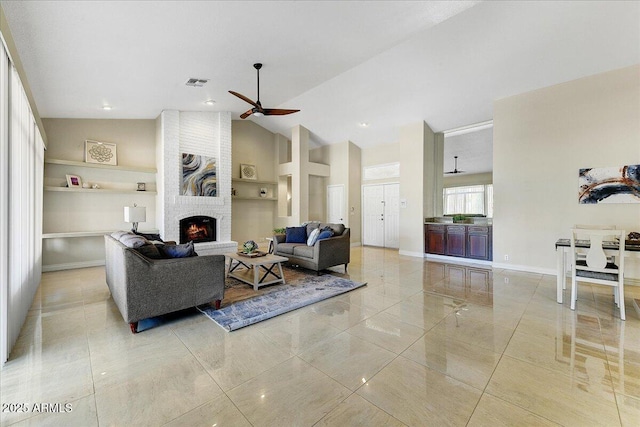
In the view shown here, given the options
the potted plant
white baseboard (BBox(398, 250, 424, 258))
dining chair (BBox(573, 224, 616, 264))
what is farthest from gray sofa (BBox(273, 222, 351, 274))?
dining chair (BBox(573, 224, 616, 264))

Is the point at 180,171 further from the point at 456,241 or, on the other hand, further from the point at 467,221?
the point at 467,221

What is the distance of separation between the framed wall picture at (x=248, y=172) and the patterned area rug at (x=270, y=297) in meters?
4.10

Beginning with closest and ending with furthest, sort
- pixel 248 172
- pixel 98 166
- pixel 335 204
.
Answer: pixel 98 166
pixel 248 172
pixel 335 204

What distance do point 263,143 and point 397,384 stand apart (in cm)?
760

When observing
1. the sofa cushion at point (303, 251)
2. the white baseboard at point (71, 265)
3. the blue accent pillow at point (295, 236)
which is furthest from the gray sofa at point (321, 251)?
the white baseboard at point (71, 265)

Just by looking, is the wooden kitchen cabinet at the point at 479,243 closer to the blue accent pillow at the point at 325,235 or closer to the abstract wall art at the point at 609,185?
the abstract wall art at the point at 609,185

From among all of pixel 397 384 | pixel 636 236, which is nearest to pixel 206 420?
pixel 397 384

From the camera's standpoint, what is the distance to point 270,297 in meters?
3.47

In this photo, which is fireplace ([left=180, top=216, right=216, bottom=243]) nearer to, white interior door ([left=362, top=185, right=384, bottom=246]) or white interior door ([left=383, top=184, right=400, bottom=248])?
white interior door ([left=362, top=185, right=384, bottom=246])

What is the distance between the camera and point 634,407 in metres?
1.62

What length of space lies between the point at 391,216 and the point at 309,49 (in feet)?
16.6

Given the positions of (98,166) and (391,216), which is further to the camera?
(391,216)

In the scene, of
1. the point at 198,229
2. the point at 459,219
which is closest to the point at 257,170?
the point at 198,229

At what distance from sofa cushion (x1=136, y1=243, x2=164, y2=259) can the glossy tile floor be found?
2.30ft
